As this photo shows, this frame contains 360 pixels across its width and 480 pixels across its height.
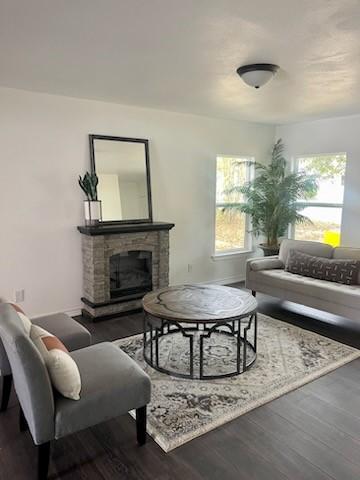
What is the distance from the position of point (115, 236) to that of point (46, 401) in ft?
8.41

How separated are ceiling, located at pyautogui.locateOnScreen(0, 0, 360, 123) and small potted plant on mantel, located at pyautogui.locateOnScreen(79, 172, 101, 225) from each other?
0.91 metres

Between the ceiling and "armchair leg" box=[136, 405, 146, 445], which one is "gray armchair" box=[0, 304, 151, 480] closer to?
"armchair leg" box=[136, 405, 146, 445]

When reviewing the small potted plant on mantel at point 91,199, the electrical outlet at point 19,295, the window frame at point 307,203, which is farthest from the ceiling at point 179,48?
the electrical outlet at point 19,295

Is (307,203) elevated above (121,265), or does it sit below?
above

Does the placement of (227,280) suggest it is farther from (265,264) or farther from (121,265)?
(121,265)

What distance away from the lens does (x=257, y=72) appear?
9.55ft

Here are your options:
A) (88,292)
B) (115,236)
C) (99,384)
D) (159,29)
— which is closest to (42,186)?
(115,236)

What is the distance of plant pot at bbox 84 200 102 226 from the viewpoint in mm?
4148

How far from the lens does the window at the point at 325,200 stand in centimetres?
543

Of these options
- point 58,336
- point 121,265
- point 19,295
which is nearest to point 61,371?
point 58,336

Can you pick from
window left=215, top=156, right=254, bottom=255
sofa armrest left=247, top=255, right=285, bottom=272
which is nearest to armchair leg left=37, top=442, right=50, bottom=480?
sofa armrest left=247, top=255, right=285, bottom=272

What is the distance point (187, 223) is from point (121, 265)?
126cm

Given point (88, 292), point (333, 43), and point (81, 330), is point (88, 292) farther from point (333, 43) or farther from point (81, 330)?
point (333, 43)

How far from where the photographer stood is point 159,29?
2252mm
